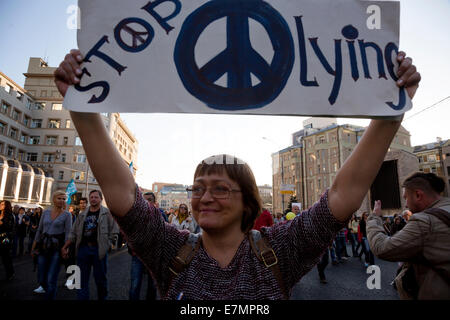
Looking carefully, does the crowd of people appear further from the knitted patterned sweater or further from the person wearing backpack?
the person wearing backpack

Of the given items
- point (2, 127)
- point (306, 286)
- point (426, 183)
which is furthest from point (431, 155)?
point (2, 127)

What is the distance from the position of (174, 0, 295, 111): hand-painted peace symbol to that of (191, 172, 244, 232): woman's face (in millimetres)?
406

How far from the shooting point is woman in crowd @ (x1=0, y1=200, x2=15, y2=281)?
6.03m

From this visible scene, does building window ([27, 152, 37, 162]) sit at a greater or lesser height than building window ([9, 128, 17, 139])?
lesser

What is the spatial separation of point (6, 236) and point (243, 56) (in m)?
7.32

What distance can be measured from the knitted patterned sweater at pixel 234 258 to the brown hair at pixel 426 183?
5.70ft

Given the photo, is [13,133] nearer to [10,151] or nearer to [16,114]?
[10,151]

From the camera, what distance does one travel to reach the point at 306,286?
19.8ft

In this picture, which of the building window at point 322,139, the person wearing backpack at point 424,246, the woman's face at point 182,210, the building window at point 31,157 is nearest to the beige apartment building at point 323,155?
the building window at point 322,139

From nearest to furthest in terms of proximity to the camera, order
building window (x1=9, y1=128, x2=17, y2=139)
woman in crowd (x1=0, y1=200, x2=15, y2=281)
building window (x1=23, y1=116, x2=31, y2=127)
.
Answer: woman in crowd (x1=0, y1=200, x2=15, y2=281) → building window (x1=9, y1=128, x2=17, y2=139) → building window (x1=23, y1=116, x2=31, y2=127)

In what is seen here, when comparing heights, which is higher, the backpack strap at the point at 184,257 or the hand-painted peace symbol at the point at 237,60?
the hand-painted peace symbol at the point at 237,60

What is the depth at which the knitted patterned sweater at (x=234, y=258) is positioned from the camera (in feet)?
4.09

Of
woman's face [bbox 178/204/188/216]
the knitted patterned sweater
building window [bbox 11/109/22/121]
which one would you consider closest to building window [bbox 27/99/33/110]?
building window [bbox 11/109/22/121]

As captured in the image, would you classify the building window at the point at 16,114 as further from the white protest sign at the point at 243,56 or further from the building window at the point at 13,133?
the white protest sign at the point at 243,56
